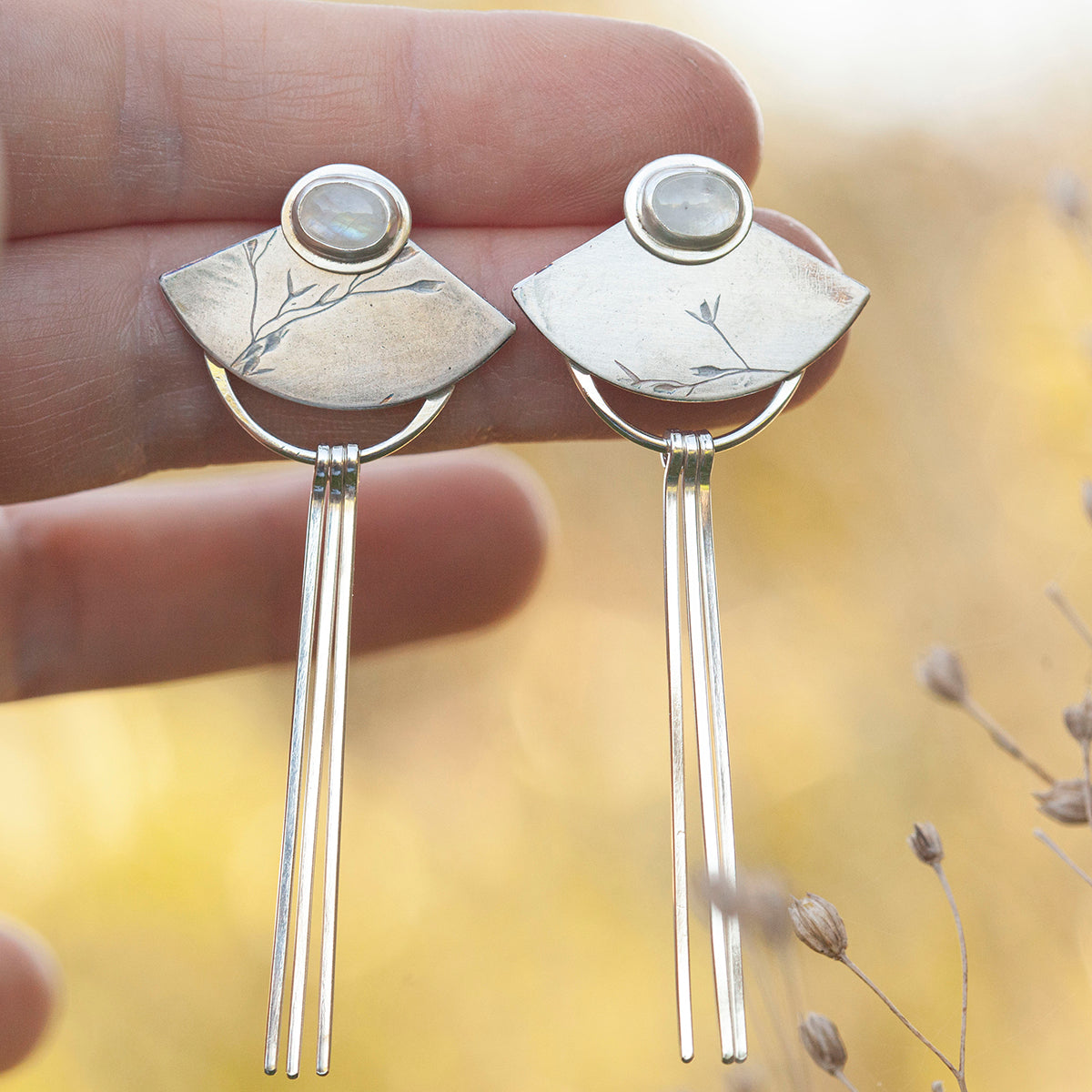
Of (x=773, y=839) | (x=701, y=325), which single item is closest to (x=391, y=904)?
(x=773, y=839)

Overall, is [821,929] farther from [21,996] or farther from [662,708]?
[21,996]

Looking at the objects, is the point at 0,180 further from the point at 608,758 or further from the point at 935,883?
the point at 935,883

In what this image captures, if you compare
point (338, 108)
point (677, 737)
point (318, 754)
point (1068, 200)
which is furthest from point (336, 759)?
point (1068, 200)

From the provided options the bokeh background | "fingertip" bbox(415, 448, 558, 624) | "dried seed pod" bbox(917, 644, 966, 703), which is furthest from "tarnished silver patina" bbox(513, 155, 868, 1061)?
Answer: the bokeh background

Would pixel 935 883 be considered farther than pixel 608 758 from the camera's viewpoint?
No

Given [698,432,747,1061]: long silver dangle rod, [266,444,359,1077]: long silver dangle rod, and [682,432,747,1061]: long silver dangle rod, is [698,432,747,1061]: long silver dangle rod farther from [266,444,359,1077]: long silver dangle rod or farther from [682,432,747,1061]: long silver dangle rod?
[266,444,359,1077]: long silver dangle rod

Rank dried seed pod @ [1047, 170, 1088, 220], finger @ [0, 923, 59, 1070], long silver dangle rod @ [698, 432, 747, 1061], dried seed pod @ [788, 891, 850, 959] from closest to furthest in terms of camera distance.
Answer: dried seed pod @ [788, 891, 850, 959] → long silver dangle rod @ [698, 432, 747, 1061] → dried seed pod @ [1047, 170, 1088, 220] → finger @ [0, 923, 59, 1070]

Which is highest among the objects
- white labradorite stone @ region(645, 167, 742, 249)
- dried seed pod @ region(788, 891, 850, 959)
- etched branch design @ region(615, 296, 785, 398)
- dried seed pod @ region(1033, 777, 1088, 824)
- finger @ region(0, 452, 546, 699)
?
white labradorite stone @ region(645, 167, 742, 249)
